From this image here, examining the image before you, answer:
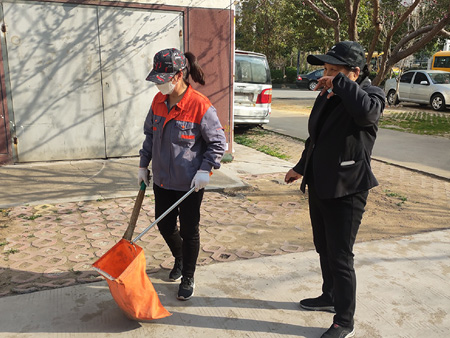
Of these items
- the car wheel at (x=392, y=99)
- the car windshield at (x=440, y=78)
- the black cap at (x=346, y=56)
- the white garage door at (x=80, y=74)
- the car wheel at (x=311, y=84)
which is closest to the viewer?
the black cap at (x=346, y=56)

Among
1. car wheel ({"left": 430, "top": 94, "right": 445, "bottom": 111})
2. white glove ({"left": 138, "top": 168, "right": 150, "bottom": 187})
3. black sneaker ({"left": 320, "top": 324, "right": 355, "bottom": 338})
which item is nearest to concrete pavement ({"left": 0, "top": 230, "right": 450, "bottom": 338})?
black sneaker ({"left": 320, "top": 324, "right": 355, "bottom": 338})

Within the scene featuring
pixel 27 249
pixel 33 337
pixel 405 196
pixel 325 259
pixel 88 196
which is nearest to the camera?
pixel 33 337

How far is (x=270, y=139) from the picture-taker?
10562 millimetres

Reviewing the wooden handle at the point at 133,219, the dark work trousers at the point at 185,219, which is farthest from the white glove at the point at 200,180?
the wooden handle at the point at 133,219

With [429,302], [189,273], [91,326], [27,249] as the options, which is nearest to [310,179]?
[189,273]

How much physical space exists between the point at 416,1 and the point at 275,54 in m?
29.4

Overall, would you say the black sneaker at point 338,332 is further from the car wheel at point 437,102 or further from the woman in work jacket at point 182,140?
the car wheel at point 437,102

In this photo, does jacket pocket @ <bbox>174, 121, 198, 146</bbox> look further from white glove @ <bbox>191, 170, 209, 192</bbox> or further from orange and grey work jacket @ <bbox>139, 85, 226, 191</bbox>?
white glove @ <bbox>191, 170, 209, 192</bbox>

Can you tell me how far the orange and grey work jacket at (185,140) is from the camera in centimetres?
309

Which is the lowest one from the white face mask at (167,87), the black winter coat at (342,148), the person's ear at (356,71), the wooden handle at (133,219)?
the wooden handle at (133,219)

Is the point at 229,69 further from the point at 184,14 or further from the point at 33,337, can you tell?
the point at 33,337

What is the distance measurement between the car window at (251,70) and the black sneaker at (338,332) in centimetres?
781

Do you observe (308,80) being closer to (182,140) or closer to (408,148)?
(408,148)

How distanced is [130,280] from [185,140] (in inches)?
39.2
